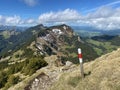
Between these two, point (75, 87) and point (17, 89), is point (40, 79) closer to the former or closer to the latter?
point (17, 89)

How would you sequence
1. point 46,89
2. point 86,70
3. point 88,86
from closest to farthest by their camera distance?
1. point 88,86
2. point 86,70
3. point 46,89

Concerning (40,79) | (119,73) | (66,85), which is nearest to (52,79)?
(40,79)

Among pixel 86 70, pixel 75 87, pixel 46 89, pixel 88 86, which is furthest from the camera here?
pixel 46 89

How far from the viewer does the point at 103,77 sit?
1102 inches

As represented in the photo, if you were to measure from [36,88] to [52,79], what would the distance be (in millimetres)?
3374

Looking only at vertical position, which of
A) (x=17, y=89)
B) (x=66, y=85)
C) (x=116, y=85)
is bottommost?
(x=17, y=89)

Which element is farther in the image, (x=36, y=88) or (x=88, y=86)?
(x=36, y=88)

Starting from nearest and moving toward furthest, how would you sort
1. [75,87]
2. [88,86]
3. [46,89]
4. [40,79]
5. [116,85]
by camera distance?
[116,85] → [88,86] → [75,87] → [46,89] → [40,79]

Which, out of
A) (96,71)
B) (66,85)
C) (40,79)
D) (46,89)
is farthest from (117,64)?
(40,79)

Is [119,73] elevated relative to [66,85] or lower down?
elevated

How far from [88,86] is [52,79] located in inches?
509

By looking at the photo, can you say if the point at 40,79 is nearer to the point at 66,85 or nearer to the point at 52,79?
the point at 52,79

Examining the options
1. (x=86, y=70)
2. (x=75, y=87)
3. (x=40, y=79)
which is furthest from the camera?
(x=40, y=79)

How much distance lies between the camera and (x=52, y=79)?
1547 inches
